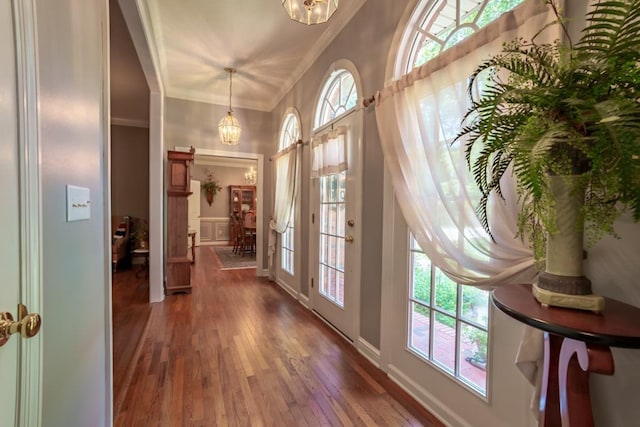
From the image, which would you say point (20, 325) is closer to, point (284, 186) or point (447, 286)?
point (447, 286)

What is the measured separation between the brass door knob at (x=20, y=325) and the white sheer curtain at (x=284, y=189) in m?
3.04

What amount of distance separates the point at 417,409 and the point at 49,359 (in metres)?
1.77

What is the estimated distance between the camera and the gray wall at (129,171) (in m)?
5.53

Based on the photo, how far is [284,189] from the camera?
397 cm

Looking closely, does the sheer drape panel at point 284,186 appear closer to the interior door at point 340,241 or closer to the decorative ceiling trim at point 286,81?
the interior door at point 340,241

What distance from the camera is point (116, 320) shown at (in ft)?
9.70

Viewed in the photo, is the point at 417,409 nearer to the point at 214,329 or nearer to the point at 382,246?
the point at 382,246

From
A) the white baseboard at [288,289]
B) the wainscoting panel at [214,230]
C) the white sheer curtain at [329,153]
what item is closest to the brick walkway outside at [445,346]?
the white sheer curtain at [329,153]

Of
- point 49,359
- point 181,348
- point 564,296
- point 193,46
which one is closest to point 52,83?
point 49,359

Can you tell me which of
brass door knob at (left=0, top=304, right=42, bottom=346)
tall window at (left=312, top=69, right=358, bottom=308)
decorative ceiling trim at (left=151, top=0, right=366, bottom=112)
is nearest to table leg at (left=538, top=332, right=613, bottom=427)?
brass door knob at (left=0, top=304, right=42, bottom=346)

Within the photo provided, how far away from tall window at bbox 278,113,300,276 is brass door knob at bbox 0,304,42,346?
3.16 meters

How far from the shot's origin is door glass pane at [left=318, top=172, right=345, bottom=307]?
2729mm

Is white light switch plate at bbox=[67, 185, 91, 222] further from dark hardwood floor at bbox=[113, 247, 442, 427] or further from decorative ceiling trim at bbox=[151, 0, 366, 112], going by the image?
decorative ceiling trim at bbox=[151, 0, 366, 112]

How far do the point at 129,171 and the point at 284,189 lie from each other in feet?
12.0
